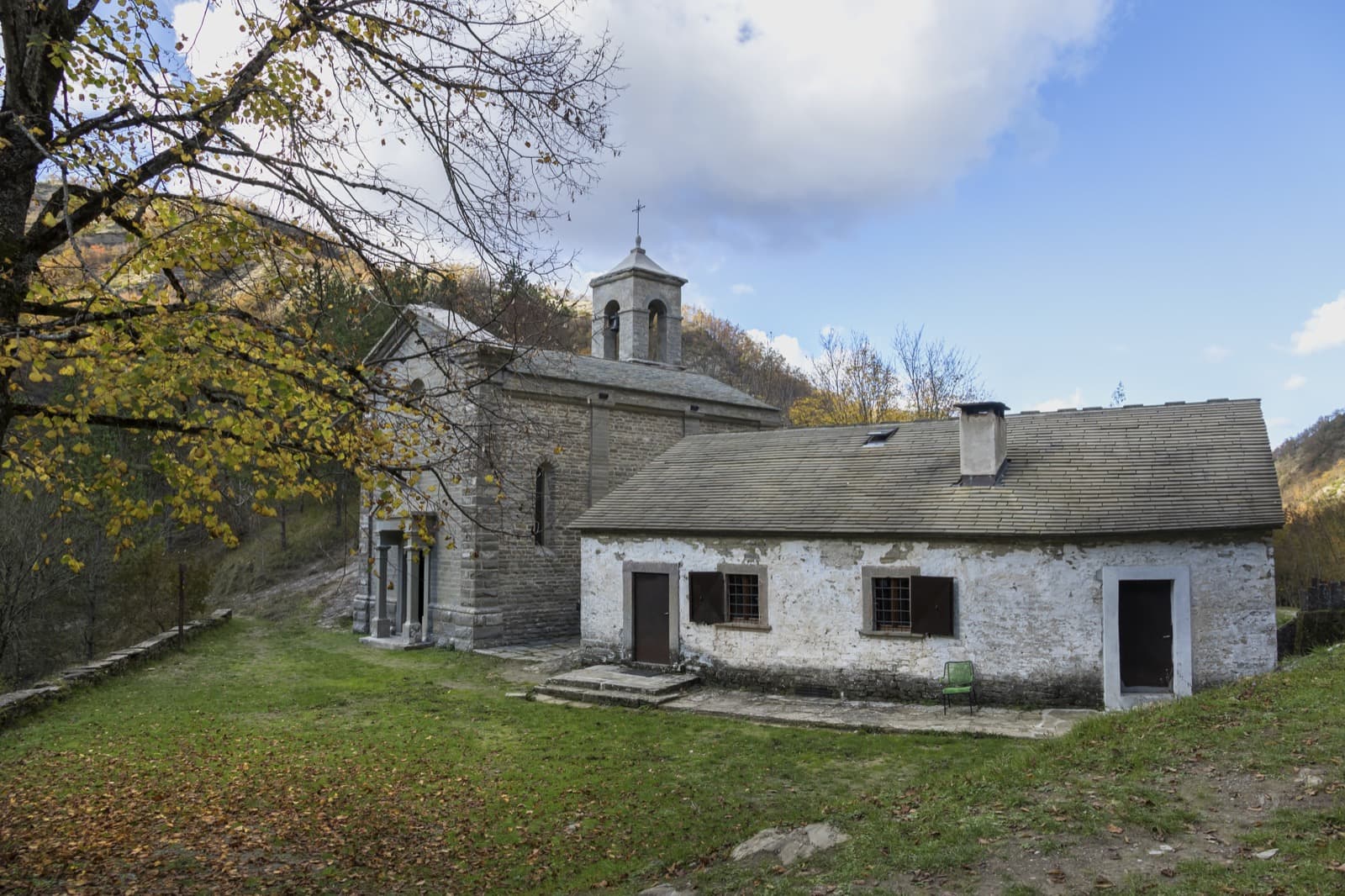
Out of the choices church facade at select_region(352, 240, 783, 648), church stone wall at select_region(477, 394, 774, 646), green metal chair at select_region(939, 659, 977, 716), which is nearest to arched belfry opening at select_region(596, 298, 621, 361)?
church facade at select_region(352, 240, 783, 648)

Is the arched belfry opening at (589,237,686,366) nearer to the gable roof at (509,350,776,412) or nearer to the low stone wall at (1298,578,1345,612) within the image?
the gable roof at (509,350,776,412)

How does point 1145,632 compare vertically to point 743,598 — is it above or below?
below

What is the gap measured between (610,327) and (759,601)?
48.5 feet

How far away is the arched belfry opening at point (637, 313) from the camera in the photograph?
2756 cm

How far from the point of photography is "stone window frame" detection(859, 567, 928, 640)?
48.4ft

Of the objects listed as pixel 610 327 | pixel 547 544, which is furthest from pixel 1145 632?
pixel 610 327

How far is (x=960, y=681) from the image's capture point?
45.4ft

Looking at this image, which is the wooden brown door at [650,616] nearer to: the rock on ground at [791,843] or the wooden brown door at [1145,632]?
the wooden brown door at [1145,632]

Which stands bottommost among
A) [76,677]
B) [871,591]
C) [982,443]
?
[76,677]

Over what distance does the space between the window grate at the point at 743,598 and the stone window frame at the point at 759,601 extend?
2.2 inches

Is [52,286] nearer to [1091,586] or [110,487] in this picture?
[110,487]

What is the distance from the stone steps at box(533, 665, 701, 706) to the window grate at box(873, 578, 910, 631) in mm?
3770

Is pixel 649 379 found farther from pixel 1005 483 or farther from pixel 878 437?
pixel 1005 483

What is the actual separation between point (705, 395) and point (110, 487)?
20.0m
